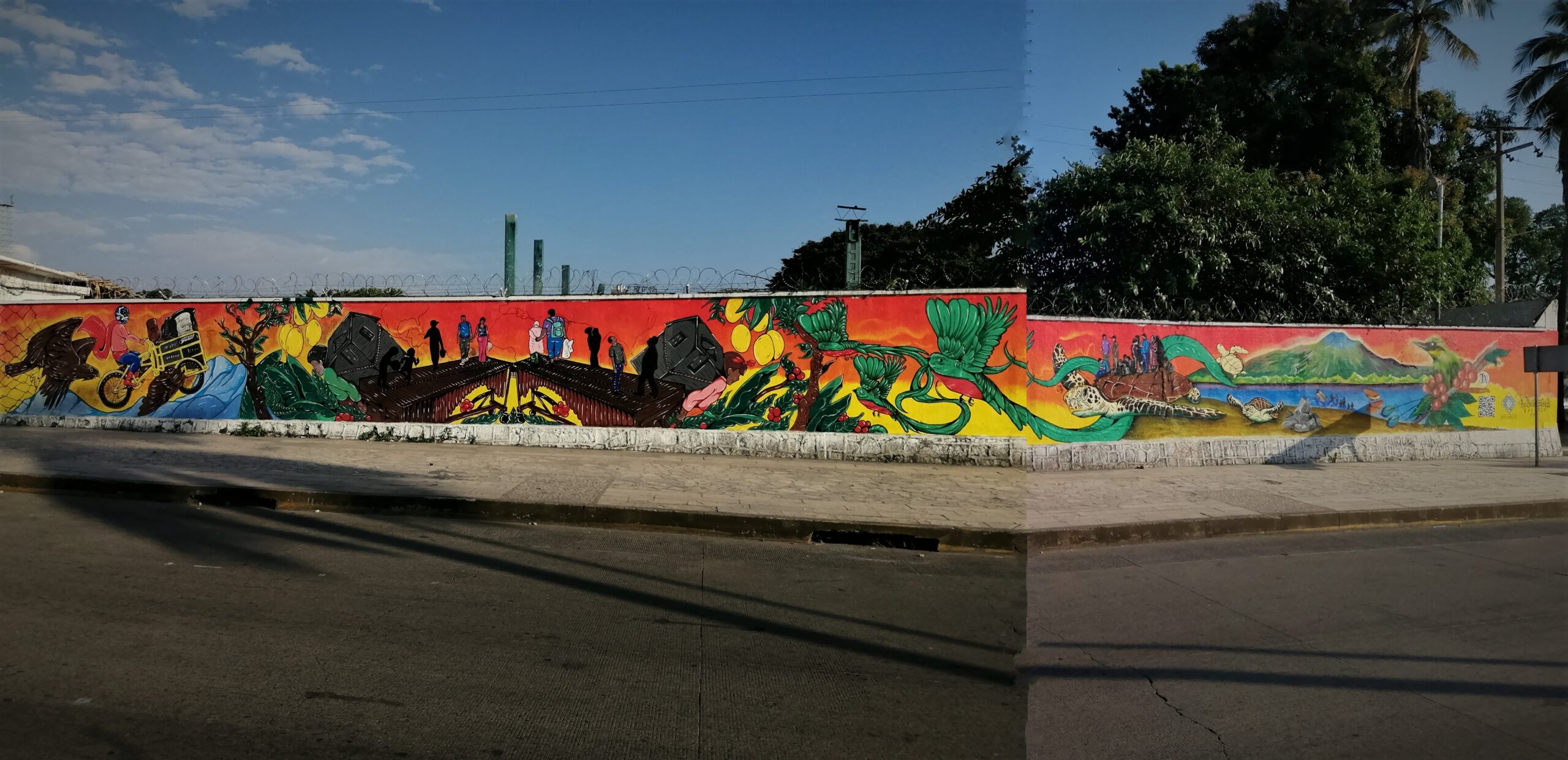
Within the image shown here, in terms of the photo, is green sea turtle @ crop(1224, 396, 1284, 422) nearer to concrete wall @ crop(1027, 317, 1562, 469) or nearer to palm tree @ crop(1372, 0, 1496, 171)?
concrete wall @ crop(1027, 317, 1562, 469)

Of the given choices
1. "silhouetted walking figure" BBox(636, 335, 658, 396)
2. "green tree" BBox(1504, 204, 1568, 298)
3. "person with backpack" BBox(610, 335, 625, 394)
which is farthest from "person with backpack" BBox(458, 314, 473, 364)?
"green tree" BBox(1504, 204, 1568, 298)

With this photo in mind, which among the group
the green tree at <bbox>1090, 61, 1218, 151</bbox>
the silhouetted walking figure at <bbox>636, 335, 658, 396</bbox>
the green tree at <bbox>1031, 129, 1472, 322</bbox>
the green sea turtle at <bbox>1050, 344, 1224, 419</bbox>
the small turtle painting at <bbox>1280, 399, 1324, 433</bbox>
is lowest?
the small turtle painting at <bbox>1280, 399, 1324, 433</bbox>

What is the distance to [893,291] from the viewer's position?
12.0 metres

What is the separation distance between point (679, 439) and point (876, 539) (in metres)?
4.93

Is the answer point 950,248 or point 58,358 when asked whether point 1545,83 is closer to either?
point 950,248

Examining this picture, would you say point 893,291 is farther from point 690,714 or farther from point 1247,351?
point 690,714

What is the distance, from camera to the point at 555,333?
1254 cm

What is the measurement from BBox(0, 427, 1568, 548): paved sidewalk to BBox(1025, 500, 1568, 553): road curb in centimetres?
2

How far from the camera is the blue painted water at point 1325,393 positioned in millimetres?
12879

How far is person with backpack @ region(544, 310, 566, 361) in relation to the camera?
41.1 feet

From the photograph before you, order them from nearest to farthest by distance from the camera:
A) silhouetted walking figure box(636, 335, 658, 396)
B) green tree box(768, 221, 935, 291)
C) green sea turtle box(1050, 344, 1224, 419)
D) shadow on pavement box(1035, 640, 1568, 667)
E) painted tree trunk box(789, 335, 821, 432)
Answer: shadow on pavement box(1035, 640, 1568, 667)
green sea turtle box(1050, 344, 1224, 419)
painted tree trunk box(789, 335, 821, 432)
silhouetted walking figure box(636, 335, 658, 396)
green tree box(768, 221, 935, 291)

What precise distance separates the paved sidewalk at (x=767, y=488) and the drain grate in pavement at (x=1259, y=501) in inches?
1.5

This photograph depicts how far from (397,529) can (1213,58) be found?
28.5 meters

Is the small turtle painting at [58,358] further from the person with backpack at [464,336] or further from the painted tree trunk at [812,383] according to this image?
the painted tree trunk at [812,383]
